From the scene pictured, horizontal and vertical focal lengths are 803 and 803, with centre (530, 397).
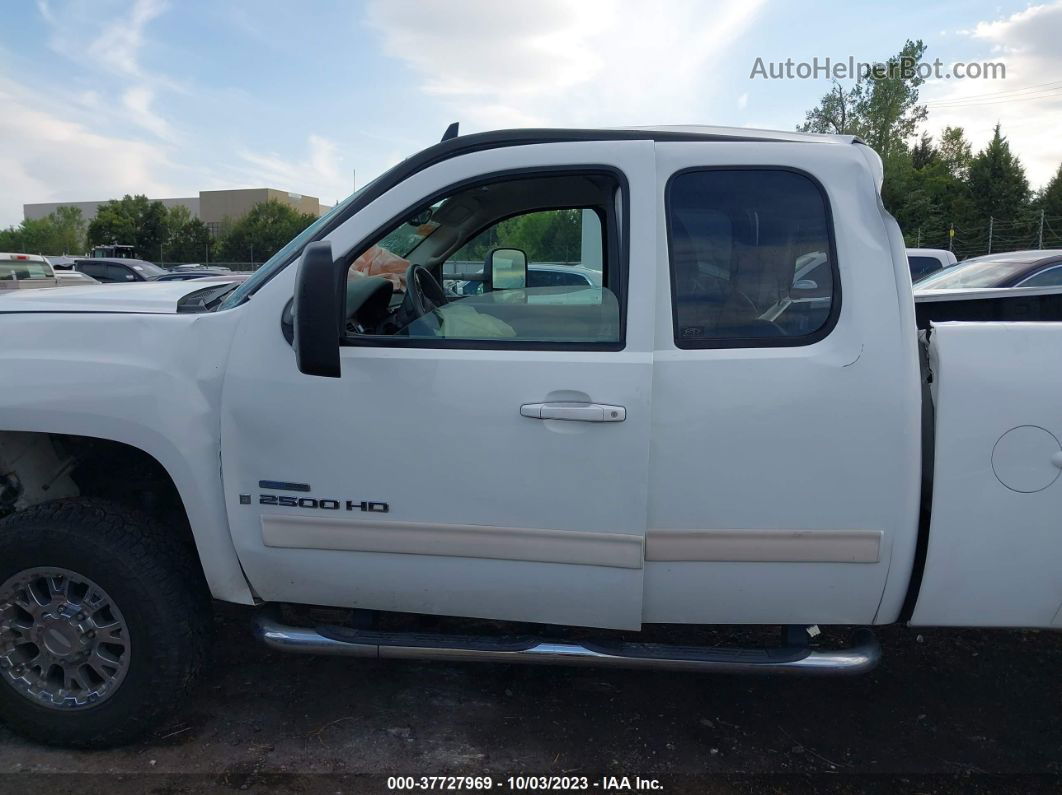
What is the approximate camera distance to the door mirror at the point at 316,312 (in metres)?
2.31

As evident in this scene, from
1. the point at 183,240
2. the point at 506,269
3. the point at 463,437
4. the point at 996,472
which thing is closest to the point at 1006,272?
the point at 996,472

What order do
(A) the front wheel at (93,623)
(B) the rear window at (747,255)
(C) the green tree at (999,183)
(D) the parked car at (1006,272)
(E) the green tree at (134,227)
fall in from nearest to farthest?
(B) the rear window at (747,255)
(A) the front wheel at (93,623)
(D) the parked car at (1006,272)
(C) the green tree at (999,183)
(E) the green tree at (134,227)

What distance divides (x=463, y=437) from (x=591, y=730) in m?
1.34

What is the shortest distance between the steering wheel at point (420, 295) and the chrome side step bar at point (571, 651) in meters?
1.10

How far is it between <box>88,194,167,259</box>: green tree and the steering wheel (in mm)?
62767

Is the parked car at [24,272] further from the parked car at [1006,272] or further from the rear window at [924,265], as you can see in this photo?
the rear window at [924,265]

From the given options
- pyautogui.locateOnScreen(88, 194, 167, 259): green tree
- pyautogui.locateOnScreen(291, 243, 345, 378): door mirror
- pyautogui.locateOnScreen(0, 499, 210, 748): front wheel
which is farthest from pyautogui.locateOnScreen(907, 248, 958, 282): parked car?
pyautogui.locateOnScreen(88, 194, 167, 259): green tree

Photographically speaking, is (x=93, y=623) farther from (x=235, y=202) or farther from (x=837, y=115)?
(x=235, y=202)

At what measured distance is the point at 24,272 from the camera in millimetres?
16156

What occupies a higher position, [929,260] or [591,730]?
[929,260]

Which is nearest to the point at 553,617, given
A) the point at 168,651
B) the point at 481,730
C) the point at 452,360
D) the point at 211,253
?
the point at 481,730

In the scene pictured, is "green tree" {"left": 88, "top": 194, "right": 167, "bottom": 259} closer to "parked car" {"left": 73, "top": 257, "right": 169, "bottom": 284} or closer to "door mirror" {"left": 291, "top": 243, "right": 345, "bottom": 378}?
"parked car" {"left": 73, "top": 257, "right": 169, "bottom": 284}

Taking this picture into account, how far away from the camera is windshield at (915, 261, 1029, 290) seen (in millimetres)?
9438

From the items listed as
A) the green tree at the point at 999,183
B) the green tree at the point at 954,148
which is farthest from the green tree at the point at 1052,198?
the green tree at the point at 954,148
